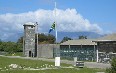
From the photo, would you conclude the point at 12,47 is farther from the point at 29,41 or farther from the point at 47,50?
the point at 47,50

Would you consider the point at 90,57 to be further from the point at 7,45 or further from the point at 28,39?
the point at 7,45

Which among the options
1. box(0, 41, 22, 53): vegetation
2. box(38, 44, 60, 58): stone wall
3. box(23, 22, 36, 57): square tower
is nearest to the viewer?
box(38, 44, 60, 58): stone wall

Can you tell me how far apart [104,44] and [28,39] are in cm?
3473

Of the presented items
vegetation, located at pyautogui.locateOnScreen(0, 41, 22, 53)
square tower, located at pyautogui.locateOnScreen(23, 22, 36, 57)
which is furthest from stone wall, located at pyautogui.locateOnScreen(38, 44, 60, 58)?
vegetation, located at pyautogui.locateOnScreen(0, 41, 22, 53)

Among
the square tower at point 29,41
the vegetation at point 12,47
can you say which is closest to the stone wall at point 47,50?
the square tower at point 29,41

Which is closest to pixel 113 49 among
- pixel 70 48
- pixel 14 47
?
pixel 70 48

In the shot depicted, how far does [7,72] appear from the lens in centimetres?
2970

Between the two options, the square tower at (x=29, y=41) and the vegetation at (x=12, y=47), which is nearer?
the square tower at (x=29, y=41)

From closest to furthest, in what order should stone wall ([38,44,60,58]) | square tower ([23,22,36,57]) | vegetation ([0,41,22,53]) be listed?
1. stone wall ([38,44,60,58])
2. square tower ([23,22,36,57])
3. vegetation ([0,41,22,53])

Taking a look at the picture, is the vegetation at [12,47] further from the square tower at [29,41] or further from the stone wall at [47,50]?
the stone wall at [47,50]

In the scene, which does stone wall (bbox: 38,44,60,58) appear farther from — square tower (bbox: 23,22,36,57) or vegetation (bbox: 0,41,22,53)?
vegetation (bbox: 0,41,22,53)

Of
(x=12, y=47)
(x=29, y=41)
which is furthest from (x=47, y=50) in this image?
(x=12, y=47)

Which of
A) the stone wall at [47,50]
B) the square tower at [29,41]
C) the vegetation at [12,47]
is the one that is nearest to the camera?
the stone wall at [47,50]

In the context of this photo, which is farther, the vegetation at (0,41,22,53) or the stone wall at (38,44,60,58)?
the vegetation at (0,41,22,53)
